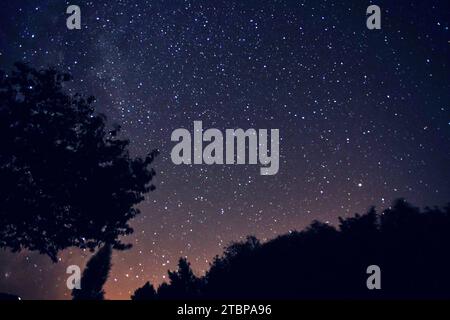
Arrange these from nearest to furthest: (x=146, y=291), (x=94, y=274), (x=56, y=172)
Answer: (x=56, y=172)
(x=146, y=291)
(x=94, y=274)

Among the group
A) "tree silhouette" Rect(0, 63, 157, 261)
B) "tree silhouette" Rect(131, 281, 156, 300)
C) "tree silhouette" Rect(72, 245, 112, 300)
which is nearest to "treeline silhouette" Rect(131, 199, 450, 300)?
"tree silhouette" Rect(0, 63, 157, 261)

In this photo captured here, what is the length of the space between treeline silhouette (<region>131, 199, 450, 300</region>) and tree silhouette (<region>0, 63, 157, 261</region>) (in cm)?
543

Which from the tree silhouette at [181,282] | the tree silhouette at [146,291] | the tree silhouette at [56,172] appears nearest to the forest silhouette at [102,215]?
the tree silhouette at [56,172]

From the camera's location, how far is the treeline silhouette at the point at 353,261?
1585 cm

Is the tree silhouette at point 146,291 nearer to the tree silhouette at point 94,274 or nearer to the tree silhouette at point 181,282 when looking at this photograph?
the tree silhouette at point 181,282

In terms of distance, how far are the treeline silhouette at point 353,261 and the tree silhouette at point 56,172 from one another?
5.43 metres

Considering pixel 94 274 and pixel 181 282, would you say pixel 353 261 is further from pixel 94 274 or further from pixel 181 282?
pixel 94 274

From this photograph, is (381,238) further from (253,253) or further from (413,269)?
(253,253)

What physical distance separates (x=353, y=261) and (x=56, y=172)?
13150 mm

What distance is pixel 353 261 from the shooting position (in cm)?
1770

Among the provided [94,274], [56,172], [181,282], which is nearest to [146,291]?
[181,282]
